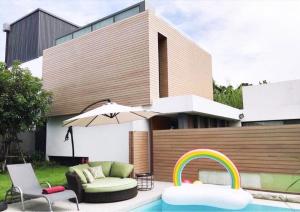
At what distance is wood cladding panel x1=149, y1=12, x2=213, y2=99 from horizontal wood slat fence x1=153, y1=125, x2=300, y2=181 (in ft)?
10.2

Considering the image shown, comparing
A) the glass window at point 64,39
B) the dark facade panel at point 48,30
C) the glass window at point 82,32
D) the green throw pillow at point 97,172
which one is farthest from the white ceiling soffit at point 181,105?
the dark facade panel at point 48,30

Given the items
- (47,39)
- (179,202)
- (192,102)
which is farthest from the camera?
(47,39)

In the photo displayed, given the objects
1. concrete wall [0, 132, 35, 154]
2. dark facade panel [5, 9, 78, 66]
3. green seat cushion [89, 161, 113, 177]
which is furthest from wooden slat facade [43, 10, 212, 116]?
green seat cushion [89, 161, 113, 177]

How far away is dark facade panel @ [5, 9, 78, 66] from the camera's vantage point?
71.3 feet

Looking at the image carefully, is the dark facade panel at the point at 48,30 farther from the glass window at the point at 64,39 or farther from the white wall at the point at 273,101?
the white wall at the point at 273,101

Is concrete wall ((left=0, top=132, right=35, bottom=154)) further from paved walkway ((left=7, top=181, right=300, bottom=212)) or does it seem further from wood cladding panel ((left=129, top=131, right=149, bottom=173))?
paved walkway ((left=7, top=181, right=300, bottom=212))

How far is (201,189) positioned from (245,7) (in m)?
8.37

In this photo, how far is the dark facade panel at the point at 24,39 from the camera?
21938mm

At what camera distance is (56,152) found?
60.9 ft

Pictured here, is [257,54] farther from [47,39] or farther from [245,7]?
[47,39]

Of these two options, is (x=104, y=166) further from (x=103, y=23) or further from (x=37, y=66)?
(x=37, y=66)

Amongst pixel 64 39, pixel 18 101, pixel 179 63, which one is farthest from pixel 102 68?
pixel 64 39

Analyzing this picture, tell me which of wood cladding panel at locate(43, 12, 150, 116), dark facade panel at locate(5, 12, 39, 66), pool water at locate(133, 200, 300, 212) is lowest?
pool water at locate(133, 200, 300, 212)

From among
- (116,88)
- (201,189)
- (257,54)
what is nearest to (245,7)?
(116,88)
